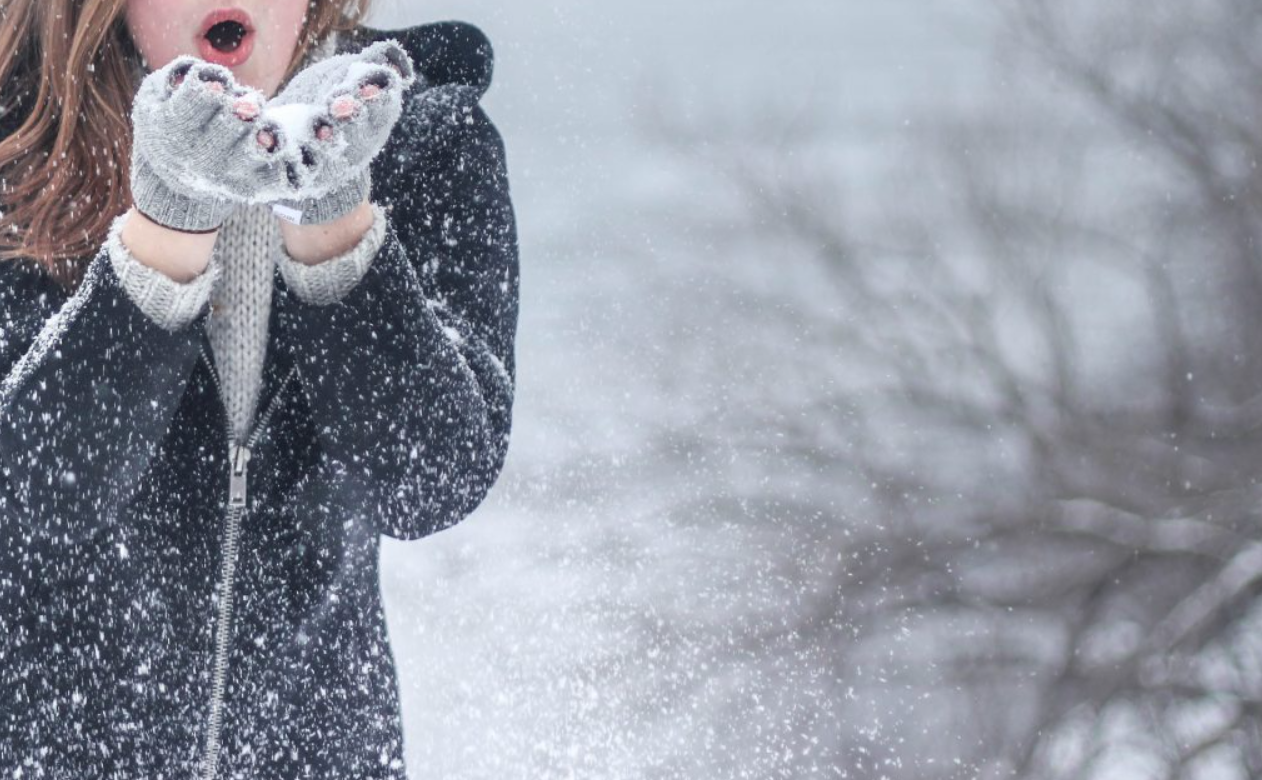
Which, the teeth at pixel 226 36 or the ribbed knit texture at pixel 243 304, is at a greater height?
the teeth at pixel 226 36

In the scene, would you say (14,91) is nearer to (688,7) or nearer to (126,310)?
(126,310)

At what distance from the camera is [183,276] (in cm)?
96

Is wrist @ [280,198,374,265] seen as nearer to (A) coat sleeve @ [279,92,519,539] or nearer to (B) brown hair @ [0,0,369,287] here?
(A) coat sleeve @ [279,92,519,539]

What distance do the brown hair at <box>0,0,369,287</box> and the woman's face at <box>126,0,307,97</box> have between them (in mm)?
20

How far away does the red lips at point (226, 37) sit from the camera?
1.04 m

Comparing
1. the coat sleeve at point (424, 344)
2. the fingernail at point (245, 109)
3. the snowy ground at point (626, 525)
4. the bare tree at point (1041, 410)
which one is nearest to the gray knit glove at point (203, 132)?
the fingernail at point (245, 109)

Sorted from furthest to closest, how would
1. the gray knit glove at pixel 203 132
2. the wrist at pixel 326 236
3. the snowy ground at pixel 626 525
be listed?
the snowy ground at pixel 626 525 < the wrist at pixel 326 236 < the gray knit glove at pixel 203 132

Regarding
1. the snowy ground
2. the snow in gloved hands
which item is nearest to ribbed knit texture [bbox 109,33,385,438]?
the snow in gloved hands

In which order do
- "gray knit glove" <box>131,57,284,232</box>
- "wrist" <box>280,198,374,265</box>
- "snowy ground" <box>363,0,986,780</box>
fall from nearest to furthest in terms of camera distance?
1. "gray knit glove" <box>131,57,284,232</box>
2. "wrist" <box>280,198,374,265</box>
3. "snowy ground" <box>363,0,986,780</box>

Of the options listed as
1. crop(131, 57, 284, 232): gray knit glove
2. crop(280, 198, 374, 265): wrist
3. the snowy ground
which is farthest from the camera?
the snowy ground

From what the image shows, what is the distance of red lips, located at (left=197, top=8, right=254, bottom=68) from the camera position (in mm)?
1041

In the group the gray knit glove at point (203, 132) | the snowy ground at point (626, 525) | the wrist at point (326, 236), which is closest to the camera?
the gray knit glove at point (203, 132)

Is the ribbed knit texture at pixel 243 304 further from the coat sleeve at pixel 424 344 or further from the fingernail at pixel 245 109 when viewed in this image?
the fingernail at pixel 245 109

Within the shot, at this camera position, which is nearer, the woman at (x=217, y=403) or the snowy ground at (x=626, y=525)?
the woman at (x=217, y=403)
